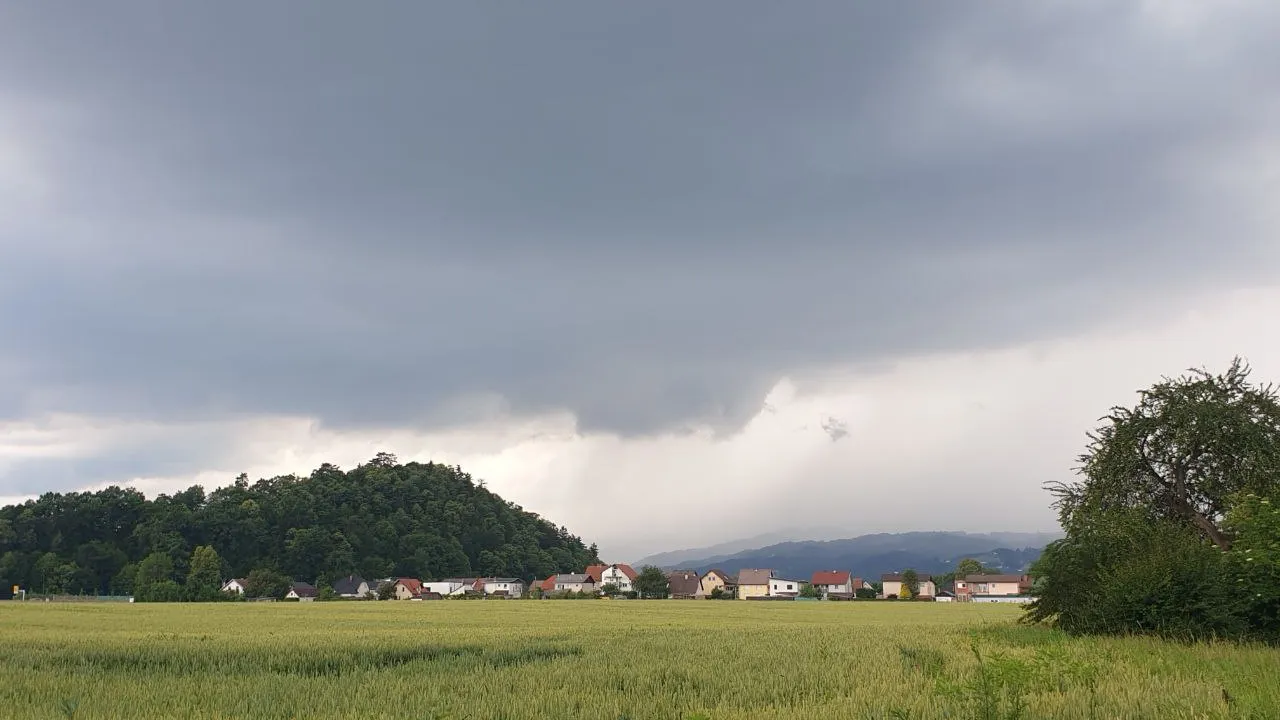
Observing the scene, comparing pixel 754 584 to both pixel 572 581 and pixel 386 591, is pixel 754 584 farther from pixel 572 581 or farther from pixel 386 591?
pixel 386 591

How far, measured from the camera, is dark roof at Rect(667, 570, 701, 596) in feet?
584

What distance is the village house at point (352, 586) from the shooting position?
162m

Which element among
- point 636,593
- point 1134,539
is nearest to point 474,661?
point 1134,539

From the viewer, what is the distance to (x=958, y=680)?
16.2 metres

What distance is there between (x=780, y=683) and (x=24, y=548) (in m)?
179

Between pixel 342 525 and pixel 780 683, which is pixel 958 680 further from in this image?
pixel 342 525

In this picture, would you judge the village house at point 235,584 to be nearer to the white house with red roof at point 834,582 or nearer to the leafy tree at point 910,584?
the white house with red roof at point 834,582

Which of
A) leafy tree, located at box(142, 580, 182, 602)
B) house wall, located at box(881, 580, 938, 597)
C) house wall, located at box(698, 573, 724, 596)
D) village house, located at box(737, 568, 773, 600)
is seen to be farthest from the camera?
house wall, located at box(698, 573, 724, 596)

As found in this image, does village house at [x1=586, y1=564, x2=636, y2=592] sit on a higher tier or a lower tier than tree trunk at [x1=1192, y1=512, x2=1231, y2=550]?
lower

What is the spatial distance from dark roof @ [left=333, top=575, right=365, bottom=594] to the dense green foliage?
145 metres

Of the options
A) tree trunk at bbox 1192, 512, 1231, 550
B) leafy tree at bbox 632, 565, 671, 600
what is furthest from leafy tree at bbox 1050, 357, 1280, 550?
leafy tree at bbox 632, 565, 671, 600

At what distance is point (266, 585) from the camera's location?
143 metres

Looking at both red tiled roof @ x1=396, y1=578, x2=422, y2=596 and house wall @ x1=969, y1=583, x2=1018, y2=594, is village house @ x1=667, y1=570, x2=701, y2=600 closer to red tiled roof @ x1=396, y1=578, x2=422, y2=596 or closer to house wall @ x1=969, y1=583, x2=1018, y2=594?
red tiled roof @ x1=396, y1=578, x2=422, y2=596

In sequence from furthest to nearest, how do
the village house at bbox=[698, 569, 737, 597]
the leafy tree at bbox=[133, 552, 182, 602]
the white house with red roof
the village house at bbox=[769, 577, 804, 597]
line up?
the white house with red roof → the village house at bbox=[698, 569, 737, 597] → the village house at bbox=[769, 577, 804, 597] → the leafy tree at bbox=[133, 552, 182, 602]
